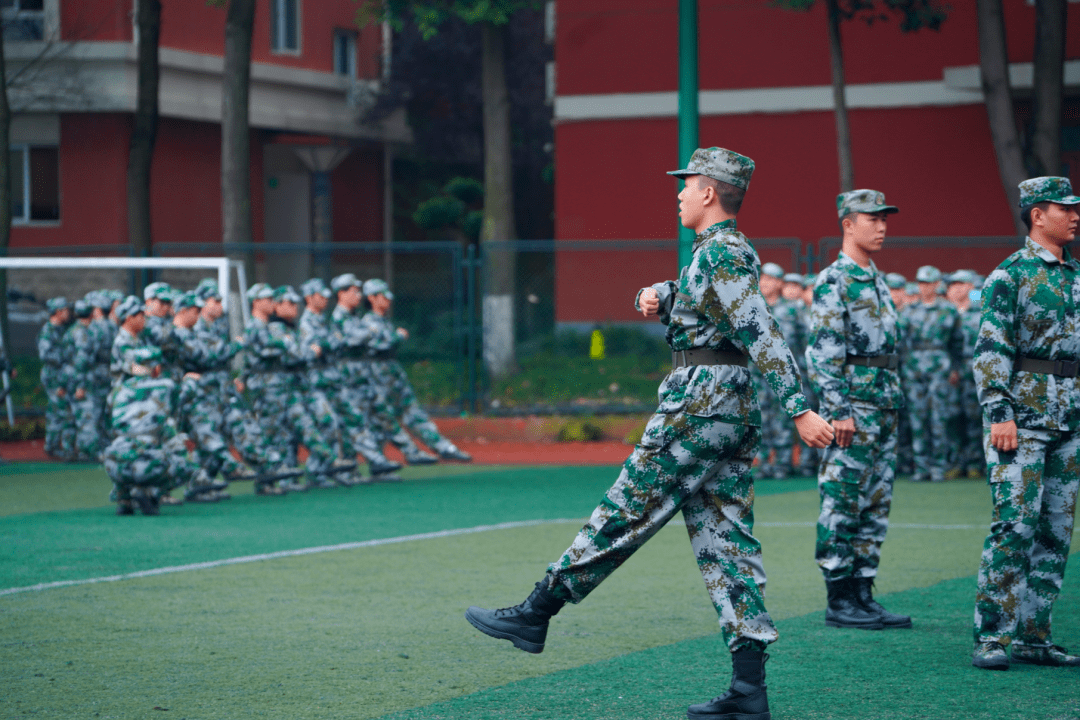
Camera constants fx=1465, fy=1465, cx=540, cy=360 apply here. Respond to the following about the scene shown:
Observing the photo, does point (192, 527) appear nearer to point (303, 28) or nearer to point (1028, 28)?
point (1028, 28)

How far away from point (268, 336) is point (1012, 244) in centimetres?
991

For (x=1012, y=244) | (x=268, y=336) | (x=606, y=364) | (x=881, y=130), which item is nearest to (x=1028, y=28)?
(x=881, y=130)

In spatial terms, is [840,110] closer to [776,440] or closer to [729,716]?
[776,440]

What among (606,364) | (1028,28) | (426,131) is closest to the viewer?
(606,364)

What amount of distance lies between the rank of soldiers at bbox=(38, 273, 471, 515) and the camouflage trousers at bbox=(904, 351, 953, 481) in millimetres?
5229

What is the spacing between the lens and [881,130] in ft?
85.0

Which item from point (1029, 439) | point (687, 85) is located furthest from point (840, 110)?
point (1029, 439)

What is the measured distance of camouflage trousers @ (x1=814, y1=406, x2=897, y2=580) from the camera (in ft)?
24.2

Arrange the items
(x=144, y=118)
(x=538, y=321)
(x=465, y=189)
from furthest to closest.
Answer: (x=465, y=189), (x=144, y=118), (x=538, y=321)

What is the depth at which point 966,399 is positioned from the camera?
578 inches

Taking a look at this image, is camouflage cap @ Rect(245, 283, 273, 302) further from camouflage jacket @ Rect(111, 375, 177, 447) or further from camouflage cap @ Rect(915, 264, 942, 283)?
camouflage cap @ Rect(915, 264, 942, 283)

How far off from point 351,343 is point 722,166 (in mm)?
9934

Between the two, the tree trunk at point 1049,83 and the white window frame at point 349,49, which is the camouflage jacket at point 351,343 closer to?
the tree trunk at point 1049,83

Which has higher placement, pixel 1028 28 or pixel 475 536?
pixel 1028 28
